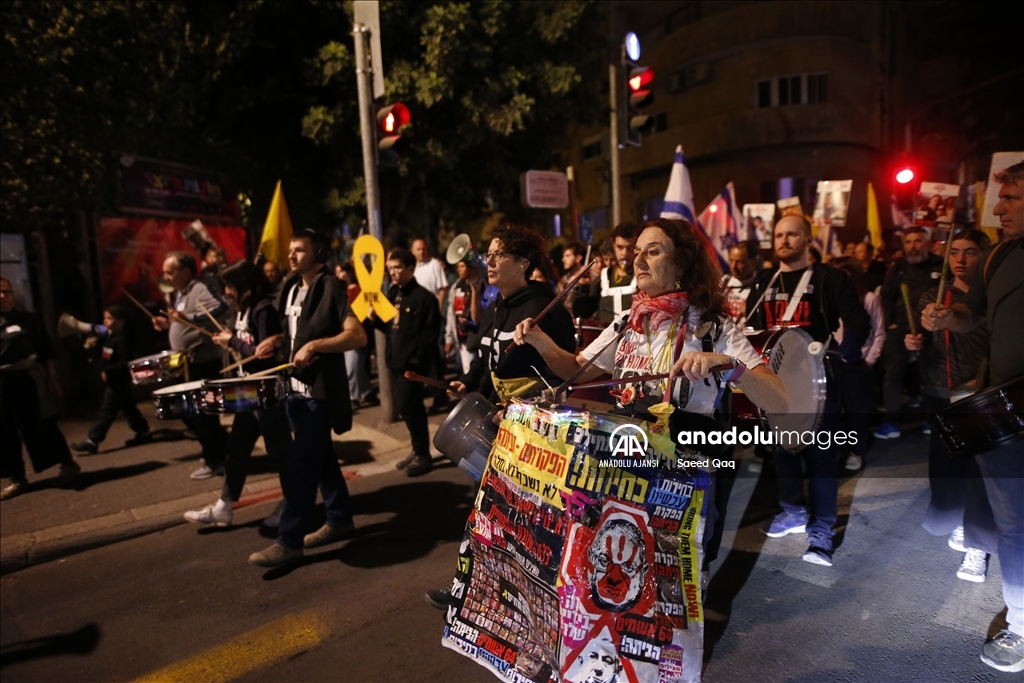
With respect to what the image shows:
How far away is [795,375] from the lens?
10.8 ft

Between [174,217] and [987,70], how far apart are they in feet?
34.7

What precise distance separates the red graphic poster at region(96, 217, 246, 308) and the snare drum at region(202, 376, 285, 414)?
624 centimetres

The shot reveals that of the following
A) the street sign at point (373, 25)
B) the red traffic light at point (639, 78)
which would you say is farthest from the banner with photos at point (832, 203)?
the street sign at point (373, 25)

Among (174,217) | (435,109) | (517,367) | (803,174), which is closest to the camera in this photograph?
(517,367)

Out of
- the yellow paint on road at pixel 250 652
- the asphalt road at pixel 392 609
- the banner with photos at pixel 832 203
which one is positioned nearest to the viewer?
the asphalt road at pixel 392 609

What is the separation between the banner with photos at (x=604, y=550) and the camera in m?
2.03

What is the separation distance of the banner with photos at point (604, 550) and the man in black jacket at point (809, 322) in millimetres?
2036

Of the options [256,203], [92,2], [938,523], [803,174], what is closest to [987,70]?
[938,523]

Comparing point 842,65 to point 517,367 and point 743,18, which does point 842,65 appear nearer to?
point 743,18

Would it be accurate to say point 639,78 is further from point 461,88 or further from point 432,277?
point 432,277

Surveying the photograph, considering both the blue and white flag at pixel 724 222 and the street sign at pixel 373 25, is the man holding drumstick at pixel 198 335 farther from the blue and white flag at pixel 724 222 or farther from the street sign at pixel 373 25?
the blue and white flag at pixel 724 222

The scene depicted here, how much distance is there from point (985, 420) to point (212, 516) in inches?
191

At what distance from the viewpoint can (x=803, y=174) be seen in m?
20.4

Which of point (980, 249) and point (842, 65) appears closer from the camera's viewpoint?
point (980, 249)
